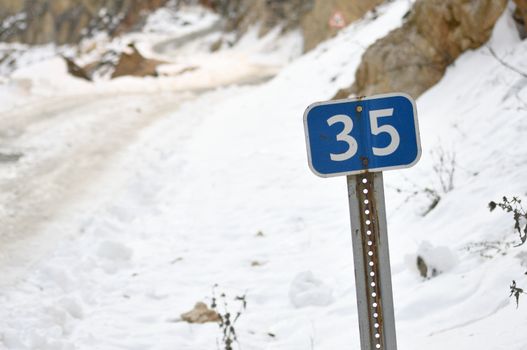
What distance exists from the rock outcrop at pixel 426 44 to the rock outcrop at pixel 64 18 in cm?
5473

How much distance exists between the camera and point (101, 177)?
903cm

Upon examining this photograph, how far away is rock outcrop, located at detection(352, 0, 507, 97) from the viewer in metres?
8.16

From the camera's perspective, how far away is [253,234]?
6664mm

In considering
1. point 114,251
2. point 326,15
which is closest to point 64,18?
point 326,15

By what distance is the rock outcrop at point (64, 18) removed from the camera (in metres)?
64.8

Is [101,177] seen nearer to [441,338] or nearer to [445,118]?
[445,118]

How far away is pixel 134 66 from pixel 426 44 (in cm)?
1431

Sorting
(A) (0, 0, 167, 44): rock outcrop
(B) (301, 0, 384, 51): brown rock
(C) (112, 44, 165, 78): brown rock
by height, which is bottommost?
(C) (112, 44, 165, 78): brown rock

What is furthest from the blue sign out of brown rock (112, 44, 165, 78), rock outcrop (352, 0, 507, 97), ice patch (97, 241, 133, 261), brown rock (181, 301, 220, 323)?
brown rock (112, 44, 165, 78)

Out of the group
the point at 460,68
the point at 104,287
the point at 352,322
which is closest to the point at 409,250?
the point at 352,322

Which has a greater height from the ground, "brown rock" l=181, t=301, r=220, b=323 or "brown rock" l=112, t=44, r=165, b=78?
"brown rock" l=112, t=44, r=165, b=78

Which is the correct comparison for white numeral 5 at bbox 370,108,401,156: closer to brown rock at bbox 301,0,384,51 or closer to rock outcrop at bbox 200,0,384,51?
rock outcrop at bbox 200,0,384,51

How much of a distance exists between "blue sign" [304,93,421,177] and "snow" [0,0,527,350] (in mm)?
1320

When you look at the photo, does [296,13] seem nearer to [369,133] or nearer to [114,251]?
[114,251]
